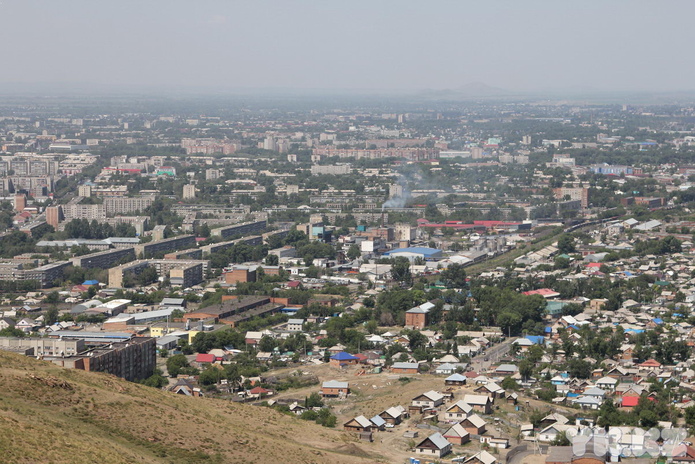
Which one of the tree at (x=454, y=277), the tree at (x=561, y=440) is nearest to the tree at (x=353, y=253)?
the tree at (x=454, y=277)

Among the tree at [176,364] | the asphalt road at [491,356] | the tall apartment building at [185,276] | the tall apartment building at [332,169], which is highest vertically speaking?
the tree at [176,364]

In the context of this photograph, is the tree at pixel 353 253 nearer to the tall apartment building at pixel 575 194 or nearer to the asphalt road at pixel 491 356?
the asphalt road at pixel 491 356

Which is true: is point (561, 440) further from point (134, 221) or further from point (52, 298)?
point (134, 221)

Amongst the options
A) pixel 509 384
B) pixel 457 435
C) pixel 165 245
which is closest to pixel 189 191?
pixel 165 245

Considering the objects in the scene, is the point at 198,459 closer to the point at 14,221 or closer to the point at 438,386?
the point at 438,386

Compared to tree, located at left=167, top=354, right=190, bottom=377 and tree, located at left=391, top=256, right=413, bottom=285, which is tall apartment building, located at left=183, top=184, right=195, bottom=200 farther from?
tree, located at left=167, top=354, right=190, bottom=377

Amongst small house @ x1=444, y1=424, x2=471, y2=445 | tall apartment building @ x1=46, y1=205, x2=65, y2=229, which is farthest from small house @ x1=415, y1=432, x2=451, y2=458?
tall apartment building @ x1=46, y1=205, x2=65, y2=229

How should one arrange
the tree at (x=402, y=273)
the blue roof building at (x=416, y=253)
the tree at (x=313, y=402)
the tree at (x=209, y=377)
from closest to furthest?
1. the tree at (x=313, y=402)
2. the tree at (x=209, y=377)
3. the tree at (x=402, y=273)
4. the blue roof building at (x=416, y=253)

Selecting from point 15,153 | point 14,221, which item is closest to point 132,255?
point 14,221
